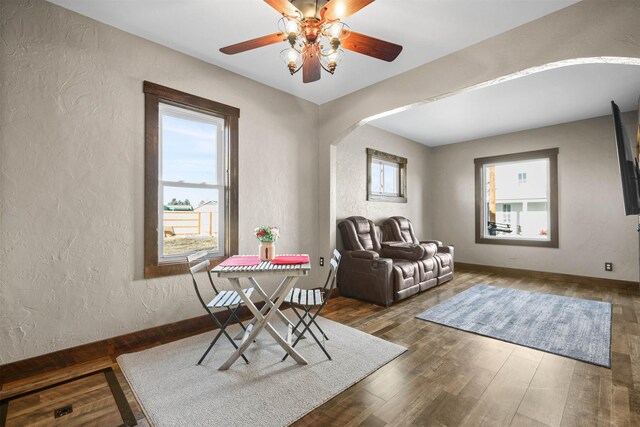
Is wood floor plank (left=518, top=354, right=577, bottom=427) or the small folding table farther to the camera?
Result: the small folding table

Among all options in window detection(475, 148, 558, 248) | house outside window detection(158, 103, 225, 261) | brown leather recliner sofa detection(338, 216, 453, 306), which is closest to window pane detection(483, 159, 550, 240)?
window detection(475, 148, 558, 248)

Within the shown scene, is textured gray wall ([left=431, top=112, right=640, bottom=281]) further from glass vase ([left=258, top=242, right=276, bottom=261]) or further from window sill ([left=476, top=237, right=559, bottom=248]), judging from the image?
glass vase ([left=258, top=242, right=276, bottom=261])

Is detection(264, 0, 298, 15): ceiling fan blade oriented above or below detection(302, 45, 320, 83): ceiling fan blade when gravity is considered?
above

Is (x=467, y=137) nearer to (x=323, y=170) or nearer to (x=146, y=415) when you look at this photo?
(x=323, y=170)

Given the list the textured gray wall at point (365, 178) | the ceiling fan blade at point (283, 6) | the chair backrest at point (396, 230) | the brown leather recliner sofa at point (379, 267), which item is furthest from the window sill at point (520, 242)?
the ceiling fan blade at point (283, 6)

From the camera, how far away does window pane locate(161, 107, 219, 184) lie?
9.50ft

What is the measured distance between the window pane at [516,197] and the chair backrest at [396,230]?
6.93ft

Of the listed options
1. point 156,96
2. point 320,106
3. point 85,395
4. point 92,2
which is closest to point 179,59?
point 156,96

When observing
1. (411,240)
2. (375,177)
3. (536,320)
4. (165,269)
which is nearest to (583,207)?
(411,240)

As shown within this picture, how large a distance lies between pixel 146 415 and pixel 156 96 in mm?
2631

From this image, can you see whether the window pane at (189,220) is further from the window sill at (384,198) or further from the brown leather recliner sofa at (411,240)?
the brown leather recliner sofa at (411,240)

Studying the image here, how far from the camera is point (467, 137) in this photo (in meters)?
5.98

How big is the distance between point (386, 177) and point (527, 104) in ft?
8.13

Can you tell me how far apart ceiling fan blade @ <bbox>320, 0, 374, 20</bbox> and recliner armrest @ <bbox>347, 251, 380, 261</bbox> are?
284 centimetres
